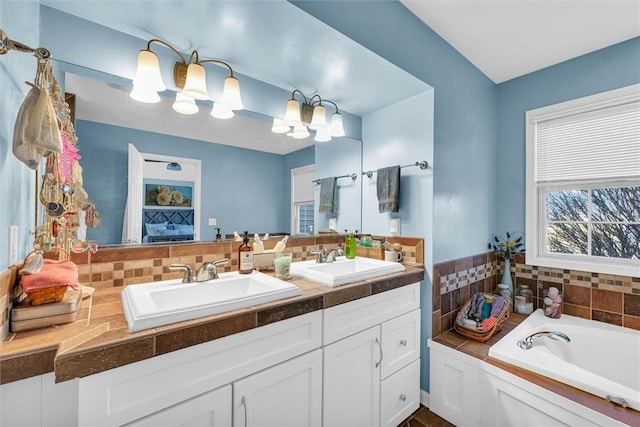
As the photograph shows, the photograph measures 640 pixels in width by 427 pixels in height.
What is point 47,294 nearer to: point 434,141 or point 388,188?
point 388,188

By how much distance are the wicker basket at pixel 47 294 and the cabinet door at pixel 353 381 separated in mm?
1060

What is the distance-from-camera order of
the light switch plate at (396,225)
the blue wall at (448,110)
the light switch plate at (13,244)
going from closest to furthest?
the light switch plate at (13,244), the blue wall at (448,110), the light switch plate at (396,225)

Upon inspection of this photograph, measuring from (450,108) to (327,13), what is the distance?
3.92ft

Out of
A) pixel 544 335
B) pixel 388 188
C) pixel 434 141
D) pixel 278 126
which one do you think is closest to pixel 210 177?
pixel 278 126

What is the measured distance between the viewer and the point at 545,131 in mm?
2275

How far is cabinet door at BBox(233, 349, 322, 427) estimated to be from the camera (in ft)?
3.39

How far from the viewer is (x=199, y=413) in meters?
0.94

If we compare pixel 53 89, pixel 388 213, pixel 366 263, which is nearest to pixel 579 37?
pixel 388 213

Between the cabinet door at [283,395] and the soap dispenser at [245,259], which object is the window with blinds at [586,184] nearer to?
the cabinet door at [283,395]

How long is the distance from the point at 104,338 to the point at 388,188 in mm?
1806

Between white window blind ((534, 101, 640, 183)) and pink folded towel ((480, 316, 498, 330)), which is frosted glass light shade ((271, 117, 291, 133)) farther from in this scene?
white window blind ((534, 101, 640, 183))

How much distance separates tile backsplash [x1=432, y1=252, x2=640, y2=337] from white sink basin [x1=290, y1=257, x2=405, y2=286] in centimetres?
43

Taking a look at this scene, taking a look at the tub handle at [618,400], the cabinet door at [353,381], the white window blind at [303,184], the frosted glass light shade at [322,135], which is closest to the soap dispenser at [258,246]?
the white window blind at [303,184]

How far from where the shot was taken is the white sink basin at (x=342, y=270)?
144 centimetres
